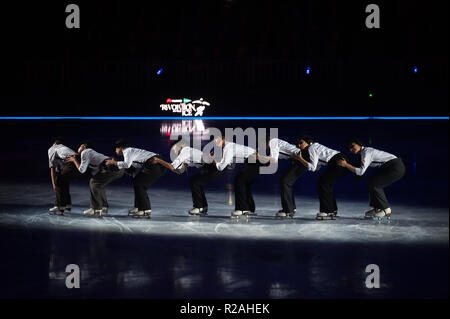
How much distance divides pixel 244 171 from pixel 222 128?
1035cm

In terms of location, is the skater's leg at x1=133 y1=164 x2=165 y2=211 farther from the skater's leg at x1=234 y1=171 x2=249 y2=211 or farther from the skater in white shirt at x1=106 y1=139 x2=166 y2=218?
the skater's leg at x1=234 y1=171 x2=249 y2=211

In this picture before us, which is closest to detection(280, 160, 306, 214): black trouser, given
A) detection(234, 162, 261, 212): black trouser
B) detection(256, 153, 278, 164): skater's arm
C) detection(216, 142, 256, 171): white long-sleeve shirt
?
detection(256, 153, 278, 164): skater's arm

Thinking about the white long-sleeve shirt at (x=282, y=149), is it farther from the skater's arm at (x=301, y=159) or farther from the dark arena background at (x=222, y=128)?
the dark arena background at (x=222, y=128)

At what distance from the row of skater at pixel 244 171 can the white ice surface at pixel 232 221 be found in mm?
248

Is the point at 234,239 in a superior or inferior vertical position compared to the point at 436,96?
inferior

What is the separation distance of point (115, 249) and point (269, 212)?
323 cm

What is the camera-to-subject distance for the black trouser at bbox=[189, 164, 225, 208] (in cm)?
1065

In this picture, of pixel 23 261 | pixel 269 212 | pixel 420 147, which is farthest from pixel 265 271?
pixel 420 147

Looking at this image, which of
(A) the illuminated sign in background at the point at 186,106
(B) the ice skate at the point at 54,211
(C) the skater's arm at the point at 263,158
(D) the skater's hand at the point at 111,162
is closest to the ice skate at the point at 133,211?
(D) the skater's hand at the point at 111,162

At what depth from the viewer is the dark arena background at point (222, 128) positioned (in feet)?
23.5

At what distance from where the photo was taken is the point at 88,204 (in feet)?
38.0

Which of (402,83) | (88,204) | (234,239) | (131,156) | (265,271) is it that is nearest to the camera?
(265,271)

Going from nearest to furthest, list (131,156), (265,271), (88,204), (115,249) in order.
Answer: (265,271) < (115,249) < (131,156) < (88,204)
